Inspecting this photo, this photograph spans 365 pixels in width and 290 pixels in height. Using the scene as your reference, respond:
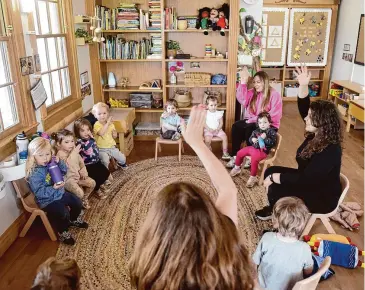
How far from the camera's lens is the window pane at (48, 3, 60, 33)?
373 centimetres

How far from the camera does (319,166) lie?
247 cm

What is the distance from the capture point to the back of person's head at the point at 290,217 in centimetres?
192

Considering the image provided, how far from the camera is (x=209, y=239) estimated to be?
0.94 m

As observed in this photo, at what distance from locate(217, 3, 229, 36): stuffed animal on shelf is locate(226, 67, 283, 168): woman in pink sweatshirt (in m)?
0.63

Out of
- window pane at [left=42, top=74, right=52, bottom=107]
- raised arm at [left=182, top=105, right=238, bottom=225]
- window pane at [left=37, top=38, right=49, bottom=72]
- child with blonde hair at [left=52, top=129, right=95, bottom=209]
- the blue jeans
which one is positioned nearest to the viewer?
raised arm at [left=182, top=105, right=238, bottom=225]

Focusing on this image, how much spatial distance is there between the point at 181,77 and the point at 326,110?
2.96 meters

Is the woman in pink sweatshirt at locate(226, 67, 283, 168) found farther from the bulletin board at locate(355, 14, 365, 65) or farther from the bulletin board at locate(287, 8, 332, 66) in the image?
the bulletin board at locate(287, 8, 332, 66)

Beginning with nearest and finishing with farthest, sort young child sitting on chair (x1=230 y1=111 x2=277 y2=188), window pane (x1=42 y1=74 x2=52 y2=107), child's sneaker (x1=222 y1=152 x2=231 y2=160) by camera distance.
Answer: window pane (x1=42 y1=74 x2=52 y2=107) < young child sitting on chair (x1=230 y1=111 x2=277 y2=188) < child's sneaker (x1=222 y1=152 x2=231 y2=160)

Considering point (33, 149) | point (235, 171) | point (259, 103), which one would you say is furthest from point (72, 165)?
point (259, 103)

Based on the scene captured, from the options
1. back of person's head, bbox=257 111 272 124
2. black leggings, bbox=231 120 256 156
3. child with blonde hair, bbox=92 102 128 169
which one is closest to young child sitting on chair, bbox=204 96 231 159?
black leggings, bbox=231 120 256 156

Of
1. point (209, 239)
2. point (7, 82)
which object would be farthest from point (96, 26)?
point (209, 239)

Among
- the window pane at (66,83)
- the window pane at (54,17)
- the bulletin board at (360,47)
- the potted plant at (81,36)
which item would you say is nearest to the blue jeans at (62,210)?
the window pane at (66,83)

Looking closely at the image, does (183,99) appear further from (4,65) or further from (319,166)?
(319,166)

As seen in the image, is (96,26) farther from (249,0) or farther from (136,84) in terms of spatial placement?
(249,0)
